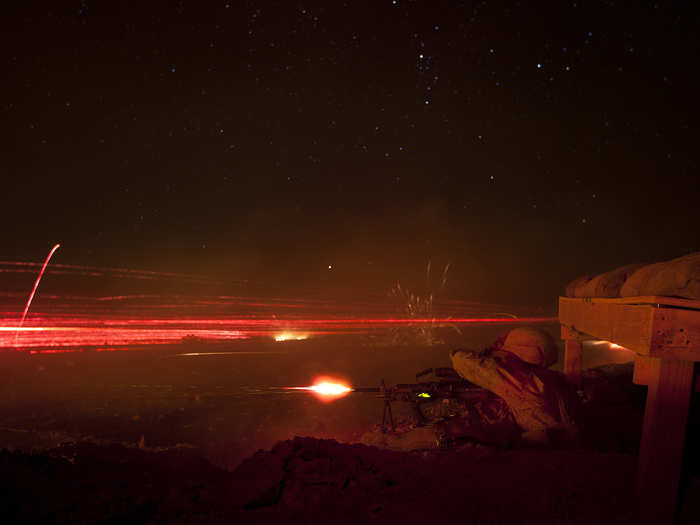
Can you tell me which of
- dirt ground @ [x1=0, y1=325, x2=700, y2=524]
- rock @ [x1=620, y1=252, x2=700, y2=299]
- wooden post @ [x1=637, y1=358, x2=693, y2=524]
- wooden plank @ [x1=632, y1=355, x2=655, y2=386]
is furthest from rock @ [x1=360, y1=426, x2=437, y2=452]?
rock @ [x1=620, y1=252, x2=700, y2=299]

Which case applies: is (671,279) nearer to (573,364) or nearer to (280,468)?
(280,468)

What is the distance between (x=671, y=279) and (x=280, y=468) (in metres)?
5.22

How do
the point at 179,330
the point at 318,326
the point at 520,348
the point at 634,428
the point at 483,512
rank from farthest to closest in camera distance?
1. the point at 318,326
2. the point at 179,330
3. the point at 520,348
4. the point at 634,428
5. the point at 483,512

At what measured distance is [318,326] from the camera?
3744cm

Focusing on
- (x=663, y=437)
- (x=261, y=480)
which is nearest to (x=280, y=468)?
(x=261, y=480)

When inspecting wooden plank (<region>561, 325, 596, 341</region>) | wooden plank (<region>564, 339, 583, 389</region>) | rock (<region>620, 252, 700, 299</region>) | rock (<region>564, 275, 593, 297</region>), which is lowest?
wooden plank (<region>564, 339, 583, 389</region>)

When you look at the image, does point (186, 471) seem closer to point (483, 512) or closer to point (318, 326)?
point (483, 512)

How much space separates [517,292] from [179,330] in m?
43.0

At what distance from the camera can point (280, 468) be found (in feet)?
17.8

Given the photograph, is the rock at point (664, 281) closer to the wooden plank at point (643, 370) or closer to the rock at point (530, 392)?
the wooden plank at point (643, 370)

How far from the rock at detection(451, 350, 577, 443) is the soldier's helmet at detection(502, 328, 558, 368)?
0.41m

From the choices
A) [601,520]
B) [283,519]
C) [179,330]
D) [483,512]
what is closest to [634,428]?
[601,520]

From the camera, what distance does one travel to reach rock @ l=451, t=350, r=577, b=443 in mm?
7395

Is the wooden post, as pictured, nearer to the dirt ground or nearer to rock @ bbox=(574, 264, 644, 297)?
the dirt ground
